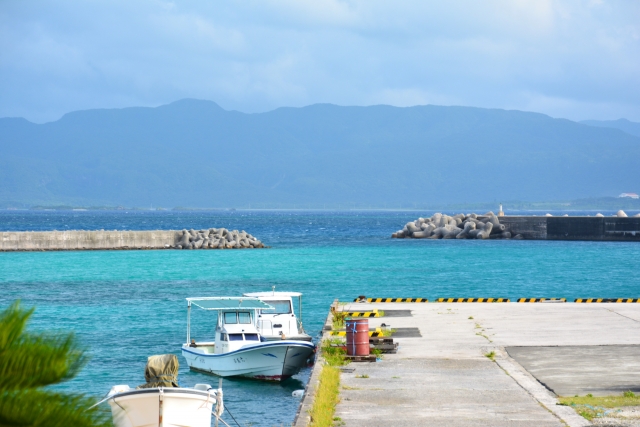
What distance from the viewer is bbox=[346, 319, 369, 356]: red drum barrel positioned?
18062 mm

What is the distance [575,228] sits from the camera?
95.4 meters

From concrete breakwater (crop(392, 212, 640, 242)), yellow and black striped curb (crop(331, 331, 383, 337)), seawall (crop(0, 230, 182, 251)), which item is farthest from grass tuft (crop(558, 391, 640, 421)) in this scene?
concrete breakwater (crop(392, 212, 640, 242))

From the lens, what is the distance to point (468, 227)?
9806 cm

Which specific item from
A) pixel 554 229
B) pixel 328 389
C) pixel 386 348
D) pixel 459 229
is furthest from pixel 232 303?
pixel 554 229

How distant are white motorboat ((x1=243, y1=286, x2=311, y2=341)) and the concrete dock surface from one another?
2298 millimetres

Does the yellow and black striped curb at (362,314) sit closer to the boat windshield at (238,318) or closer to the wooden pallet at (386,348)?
the boat windshield at (238,318)

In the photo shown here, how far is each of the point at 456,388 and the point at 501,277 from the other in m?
38.3

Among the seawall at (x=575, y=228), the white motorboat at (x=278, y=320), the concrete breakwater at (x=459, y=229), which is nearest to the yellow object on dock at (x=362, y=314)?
the white motorboat at (x=278, y=320)

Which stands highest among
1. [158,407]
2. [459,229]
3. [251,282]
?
[158,407]

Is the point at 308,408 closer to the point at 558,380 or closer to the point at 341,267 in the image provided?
the point at 558,380

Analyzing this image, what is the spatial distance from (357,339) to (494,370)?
3035 mm

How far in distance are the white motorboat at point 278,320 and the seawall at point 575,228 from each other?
7478 cm

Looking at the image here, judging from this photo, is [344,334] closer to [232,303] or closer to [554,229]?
[232,303]

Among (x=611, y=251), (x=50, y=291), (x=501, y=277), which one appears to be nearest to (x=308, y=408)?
(x=50, y=291)
